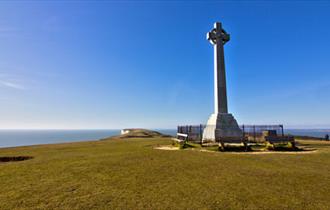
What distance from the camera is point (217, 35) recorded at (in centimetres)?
2292

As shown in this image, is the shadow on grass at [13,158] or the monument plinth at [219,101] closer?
the shadow on grass at [13,158]

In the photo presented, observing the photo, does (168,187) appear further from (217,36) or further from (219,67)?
(217,36)

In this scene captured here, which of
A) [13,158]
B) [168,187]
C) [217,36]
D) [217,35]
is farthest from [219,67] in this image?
[13,158]

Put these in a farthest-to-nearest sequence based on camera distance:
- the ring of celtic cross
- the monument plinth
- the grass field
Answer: the ring of celtic cross < the monument plinth < the grass field

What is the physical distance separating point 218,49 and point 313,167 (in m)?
16.6

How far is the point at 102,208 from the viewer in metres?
4.68

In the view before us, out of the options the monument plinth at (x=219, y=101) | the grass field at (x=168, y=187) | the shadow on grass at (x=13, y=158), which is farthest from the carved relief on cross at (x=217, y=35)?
the shadow on grass at (x=13, y=158)

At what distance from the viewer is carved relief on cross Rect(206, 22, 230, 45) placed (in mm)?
22958

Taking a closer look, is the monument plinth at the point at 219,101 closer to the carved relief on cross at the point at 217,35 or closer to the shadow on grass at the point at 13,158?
the carved relief on cross at the point at 217,35

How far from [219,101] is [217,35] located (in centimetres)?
767


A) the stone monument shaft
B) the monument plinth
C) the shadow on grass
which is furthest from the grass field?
the stone monument shaft

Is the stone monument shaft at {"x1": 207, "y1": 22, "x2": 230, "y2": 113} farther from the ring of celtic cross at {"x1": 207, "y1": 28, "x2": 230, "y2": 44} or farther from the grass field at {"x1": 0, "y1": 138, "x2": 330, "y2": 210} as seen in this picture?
the grass field at {"x1": 0, "y1": 138, "x2": 330, "y2": 210}

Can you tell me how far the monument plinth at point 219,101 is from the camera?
2055cm

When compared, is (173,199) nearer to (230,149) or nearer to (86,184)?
(86,184)
